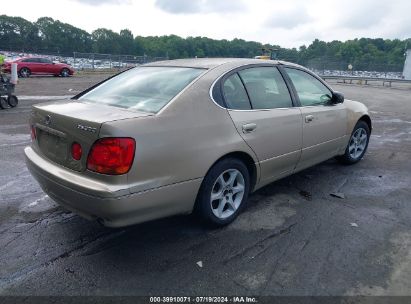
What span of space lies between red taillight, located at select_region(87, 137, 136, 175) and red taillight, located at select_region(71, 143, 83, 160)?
0.65 ft

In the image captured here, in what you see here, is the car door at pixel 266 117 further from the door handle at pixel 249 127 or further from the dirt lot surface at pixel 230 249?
the dirt lot surface at pixel 230 249

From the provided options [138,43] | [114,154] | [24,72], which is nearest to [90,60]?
[24,72]

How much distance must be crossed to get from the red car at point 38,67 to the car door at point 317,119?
21.8 metres

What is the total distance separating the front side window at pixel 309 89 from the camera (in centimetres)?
442

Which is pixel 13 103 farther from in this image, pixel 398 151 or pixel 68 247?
pixel 398 151

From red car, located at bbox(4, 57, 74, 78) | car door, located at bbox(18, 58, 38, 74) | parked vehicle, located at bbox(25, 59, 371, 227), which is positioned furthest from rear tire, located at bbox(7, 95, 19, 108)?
car door, located at bbox(18, 58, 38, 74)

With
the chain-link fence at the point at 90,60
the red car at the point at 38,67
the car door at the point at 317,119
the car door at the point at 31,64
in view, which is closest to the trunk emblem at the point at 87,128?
the car door at the point at 317,119

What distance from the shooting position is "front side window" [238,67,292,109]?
3.81m

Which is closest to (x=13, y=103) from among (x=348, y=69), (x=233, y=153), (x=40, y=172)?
(x=40, y=172)

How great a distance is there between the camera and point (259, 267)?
2.94 metres

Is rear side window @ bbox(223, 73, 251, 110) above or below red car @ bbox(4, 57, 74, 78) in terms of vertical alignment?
below

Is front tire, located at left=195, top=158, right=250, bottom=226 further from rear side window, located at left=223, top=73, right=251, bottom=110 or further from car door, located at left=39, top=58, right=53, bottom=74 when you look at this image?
car door, located at left=39, top=58, right=53, bottom=74

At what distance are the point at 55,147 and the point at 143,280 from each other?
1357mm

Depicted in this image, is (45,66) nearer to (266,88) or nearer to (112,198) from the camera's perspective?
(266,88)
